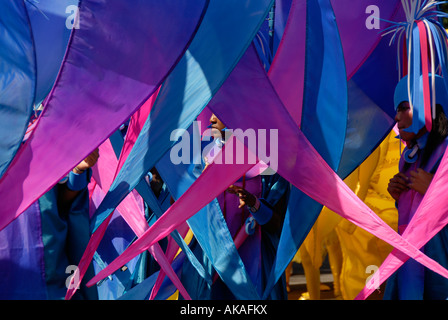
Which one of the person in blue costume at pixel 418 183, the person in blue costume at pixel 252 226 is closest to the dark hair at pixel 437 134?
the person in blue costume at pixel 418 183

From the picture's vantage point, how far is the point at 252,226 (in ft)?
9.40

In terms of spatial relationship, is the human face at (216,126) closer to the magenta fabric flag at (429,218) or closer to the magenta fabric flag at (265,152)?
the magenta fabric flag at (265,152)

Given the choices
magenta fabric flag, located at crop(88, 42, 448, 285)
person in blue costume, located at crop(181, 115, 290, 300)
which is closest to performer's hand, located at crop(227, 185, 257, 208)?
person in blue costume, located at crop(181, 115, 290, 300)

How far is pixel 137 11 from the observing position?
90.1 inches

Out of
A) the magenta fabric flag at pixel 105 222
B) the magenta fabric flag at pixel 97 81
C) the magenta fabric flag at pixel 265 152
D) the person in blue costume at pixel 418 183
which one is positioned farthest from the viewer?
the magenta fabric flag at pixel 105 222

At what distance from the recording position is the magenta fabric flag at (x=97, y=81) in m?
2.18

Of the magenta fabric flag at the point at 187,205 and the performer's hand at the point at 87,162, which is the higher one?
the performer's hand at the point at 87,162

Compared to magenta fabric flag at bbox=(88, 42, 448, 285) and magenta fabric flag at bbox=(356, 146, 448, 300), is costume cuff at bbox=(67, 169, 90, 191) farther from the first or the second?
magenta fabric flag at bbox=(356, 146, 448, 300)

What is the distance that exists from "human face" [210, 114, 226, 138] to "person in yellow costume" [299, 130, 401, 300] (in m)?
1.02

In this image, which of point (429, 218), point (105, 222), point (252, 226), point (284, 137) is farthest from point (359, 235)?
point (105, 222)

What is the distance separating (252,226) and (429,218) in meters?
0.75

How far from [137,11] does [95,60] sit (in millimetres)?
222

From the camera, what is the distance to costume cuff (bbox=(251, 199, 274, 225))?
2.80 m
